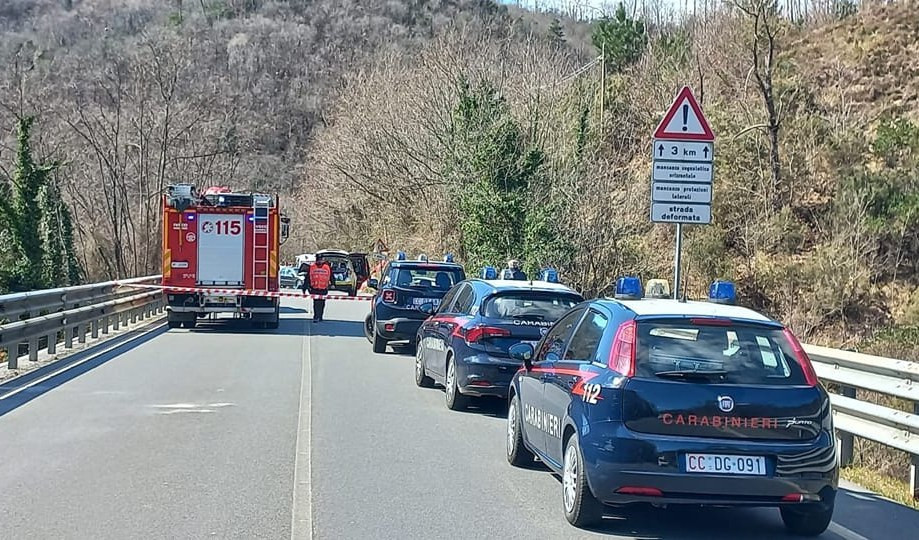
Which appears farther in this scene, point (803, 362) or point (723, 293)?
point (723, 293)

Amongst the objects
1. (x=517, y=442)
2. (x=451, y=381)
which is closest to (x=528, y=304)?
(x=451, y=381)

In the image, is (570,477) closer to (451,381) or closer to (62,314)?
(451,381)

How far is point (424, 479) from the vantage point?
28.2 ft

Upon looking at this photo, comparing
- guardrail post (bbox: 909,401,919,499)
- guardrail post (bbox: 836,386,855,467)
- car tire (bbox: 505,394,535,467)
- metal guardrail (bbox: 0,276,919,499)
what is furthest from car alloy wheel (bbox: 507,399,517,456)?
guardrail post (bbox: 909,401,919,499)

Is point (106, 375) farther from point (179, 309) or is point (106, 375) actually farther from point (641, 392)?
point (641, 392)

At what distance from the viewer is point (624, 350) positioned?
693cm

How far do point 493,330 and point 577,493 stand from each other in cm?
515

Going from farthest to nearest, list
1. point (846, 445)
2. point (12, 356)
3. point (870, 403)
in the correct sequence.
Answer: point (12, 356), point (846, 445), point (870, 403)

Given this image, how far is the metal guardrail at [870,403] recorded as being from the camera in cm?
849

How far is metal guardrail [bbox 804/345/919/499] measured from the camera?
27.9 ft

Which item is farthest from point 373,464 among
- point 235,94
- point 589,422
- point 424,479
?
point 235,94

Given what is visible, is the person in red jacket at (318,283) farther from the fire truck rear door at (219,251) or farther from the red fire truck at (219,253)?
the fire truck rear door at (219,251)

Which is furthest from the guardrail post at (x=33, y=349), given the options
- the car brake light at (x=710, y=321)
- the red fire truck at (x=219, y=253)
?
the car brake light at (x=710, y=321)

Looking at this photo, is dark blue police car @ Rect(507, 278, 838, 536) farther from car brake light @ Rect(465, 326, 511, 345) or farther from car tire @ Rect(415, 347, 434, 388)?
car tire @ Rect(415, 347, 434, 388)
